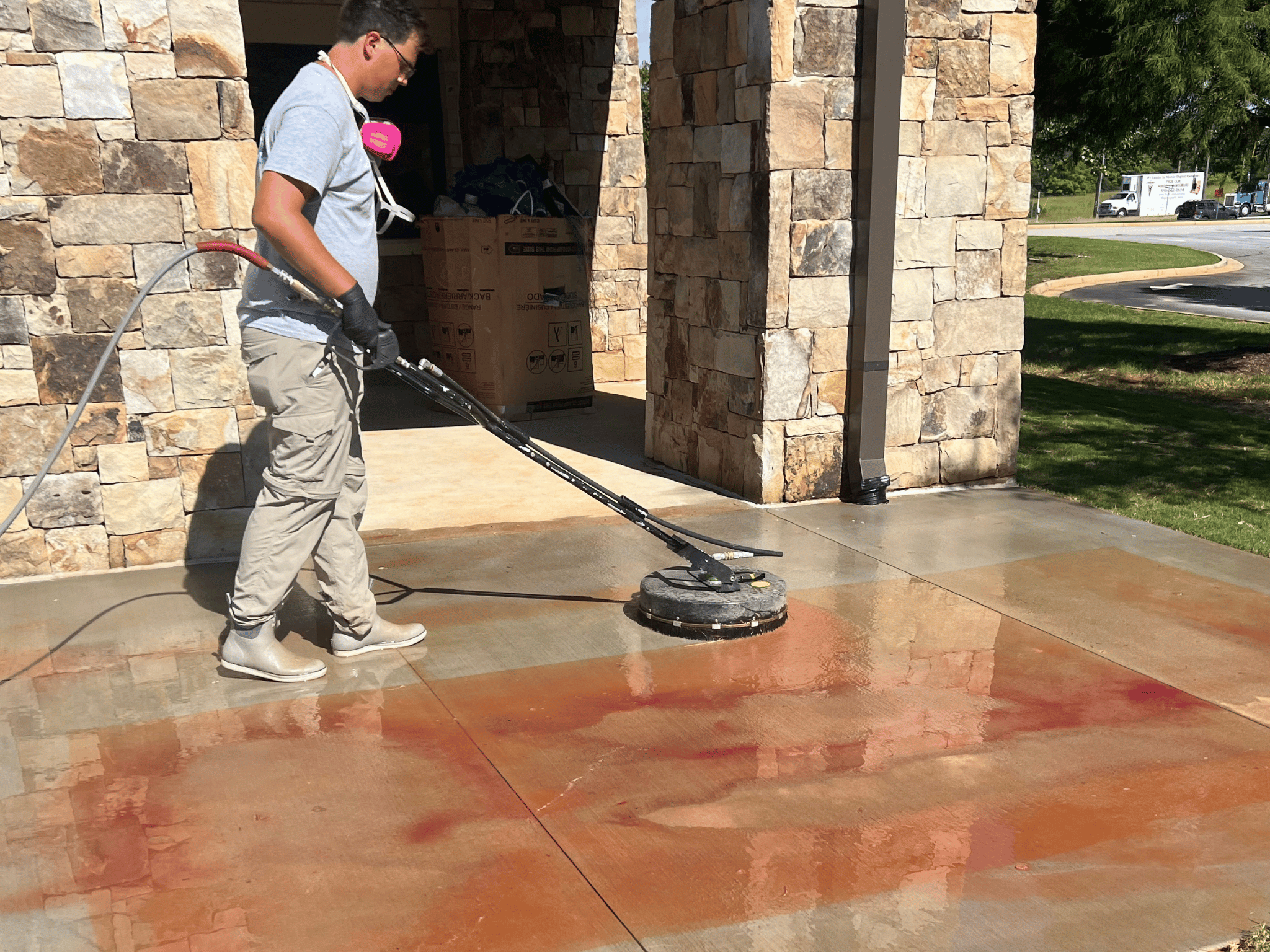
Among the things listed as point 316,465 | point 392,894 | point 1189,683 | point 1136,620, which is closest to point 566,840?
point 392,894

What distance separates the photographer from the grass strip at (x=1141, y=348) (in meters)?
9.93

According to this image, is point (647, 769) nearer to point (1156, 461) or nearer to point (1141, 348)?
point (1156, 461)

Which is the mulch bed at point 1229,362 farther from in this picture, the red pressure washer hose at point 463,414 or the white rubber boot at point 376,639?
the white rubber boot at point 376,639

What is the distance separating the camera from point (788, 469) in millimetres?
6086

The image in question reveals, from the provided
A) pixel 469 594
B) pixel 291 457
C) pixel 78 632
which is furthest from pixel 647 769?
pixel 78 632

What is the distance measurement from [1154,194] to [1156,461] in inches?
2528

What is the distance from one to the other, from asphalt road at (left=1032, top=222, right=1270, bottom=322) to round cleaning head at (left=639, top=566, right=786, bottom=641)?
13935 millimetres

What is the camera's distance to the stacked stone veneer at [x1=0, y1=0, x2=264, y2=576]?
4.64 meters

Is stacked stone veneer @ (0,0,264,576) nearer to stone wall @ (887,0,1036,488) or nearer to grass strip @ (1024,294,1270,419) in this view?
stone wall @ (887,0,1036,488)

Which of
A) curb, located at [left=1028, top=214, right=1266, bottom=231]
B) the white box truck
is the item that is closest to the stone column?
curb, located at [left=1028, top=214, right=1266, bottom=231]

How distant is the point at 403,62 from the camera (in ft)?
12.5

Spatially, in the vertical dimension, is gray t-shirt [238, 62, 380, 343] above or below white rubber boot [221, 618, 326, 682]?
above

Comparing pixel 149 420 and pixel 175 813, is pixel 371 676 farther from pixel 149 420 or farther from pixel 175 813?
pixel 149 420

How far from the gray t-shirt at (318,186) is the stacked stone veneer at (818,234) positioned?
8.20 feet
